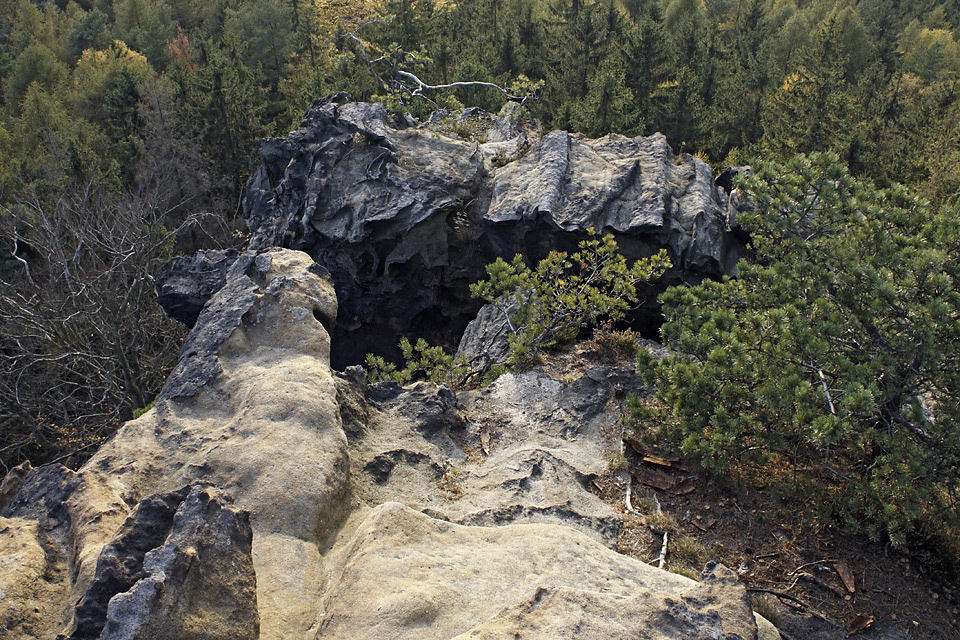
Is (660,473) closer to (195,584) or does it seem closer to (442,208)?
(195,584)

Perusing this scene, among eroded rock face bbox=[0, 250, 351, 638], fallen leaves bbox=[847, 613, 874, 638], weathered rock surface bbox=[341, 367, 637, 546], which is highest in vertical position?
eroded rock face bbox=[0, 250, 351, 638]

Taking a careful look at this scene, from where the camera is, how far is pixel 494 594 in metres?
3.50

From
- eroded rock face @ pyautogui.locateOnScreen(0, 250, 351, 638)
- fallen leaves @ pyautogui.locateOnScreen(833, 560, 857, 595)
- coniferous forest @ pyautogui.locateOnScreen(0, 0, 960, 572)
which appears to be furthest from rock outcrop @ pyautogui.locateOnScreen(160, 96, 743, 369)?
fallen leaves @ pyautogui.locateOnScreen(833, 560, 857, 595)

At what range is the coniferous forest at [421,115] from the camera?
5762 millimetres

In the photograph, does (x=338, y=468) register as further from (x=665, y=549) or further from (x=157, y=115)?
(x=157, y=115)

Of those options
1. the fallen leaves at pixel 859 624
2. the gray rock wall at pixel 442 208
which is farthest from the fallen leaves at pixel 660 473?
the gray rock wall at pixel 442 208

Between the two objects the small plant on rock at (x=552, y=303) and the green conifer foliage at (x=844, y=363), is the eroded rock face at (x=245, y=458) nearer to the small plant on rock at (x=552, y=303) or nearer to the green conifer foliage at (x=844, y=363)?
the small plant on rock at (x=552, y=303)

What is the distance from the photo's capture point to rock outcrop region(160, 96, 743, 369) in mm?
11023

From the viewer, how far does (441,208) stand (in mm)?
11812

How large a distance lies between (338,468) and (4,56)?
159ft

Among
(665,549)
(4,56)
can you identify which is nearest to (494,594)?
(665,549)

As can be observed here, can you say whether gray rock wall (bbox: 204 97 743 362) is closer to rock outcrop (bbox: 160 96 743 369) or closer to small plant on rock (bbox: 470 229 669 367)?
rock outcrop (bbox: 160 96 743 369)

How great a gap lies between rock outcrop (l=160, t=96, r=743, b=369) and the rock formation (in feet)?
0.70

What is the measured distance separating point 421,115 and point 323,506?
49.9 feet
